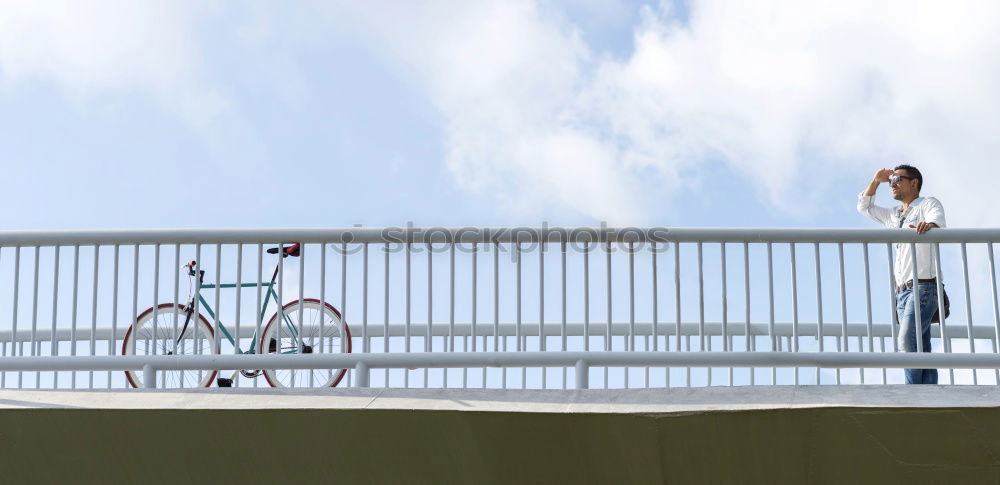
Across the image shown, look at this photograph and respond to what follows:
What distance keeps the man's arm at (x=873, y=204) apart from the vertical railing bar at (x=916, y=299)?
3.40ft

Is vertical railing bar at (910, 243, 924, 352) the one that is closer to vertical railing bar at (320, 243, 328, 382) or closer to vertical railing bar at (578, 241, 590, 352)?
vertical railing bar at (578, 241, 590, 352)

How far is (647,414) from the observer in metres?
8.45

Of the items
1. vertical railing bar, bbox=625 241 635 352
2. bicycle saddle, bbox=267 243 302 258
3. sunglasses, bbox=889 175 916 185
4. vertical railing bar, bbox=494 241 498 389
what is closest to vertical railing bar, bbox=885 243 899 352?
sunglasses, bbox=889 175 916 185

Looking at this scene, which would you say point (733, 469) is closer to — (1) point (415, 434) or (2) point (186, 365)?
(1) point (415, 434)

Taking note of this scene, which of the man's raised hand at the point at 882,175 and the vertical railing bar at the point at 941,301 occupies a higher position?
the man's raised hand at the point at 882,175

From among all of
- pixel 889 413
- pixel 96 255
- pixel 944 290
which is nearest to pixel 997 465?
pixel 889 413

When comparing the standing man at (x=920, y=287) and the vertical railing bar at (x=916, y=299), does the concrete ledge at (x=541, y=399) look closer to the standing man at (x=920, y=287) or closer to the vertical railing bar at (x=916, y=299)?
the vertical railing bar at (x=916, y=299)

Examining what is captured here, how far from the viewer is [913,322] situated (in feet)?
30.6

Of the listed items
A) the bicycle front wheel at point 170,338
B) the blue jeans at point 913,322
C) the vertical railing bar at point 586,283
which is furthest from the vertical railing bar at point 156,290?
the blue jeans at point 913,322

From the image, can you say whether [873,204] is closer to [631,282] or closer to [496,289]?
[631,282]

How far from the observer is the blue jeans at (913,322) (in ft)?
30.5

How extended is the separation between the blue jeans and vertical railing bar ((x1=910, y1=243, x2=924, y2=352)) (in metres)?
0.04

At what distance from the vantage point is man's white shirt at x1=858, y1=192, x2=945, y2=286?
9383 millimetres

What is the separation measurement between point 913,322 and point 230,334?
17.6 feet
